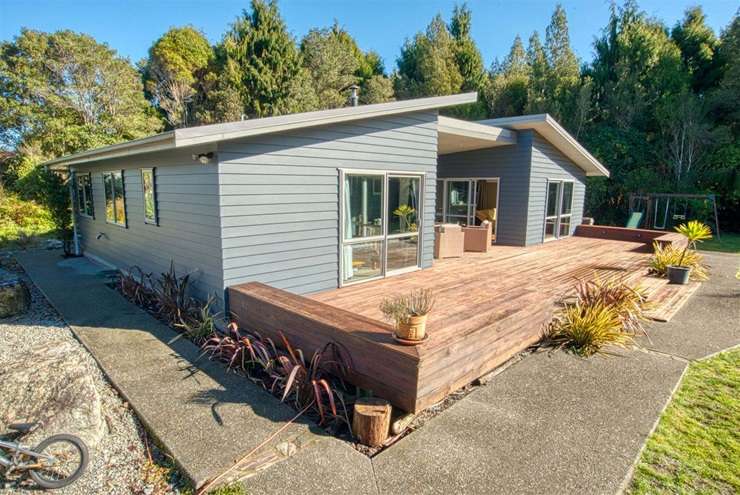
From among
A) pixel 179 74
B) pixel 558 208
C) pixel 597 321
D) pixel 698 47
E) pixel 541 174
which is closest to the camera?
pixel 597 321

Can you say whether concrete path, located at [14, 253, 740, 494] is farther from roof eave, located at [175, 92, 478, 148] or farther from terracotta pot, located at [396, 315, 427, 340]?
roof eave, located at [175, 92, 478, 148]

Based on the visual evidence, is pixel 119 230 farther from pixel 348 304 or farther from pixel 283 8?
pixel 283 8

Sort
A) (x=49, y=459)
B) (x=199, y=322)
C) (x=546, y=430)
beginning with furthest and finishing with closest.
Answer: (x=199, y=322) → (x=546, y=430) → (x=49, y=459)

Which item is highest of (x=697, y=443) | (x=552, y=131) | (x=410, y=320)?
(x=552, y=131)

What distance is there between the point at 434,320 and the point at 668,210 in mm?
15827

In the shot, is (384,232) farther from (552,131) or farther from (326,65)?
(326,65)

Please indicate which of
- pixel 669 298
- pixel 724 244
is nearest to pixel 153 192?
pixel 669 298

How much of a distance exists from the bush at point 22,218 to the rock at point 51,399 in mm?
12785

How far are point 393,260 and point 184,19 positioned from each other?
2966 centimetres

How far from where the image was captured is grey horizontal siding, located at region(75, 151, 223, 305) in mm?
4680

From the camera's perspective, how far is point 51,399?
9.38 ft

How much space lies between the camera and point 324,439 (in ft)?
9.14

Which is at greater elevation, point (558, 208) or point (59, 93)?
point (59, 93)

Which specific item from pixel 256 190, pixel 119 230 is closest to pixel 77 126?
pixel 119 230
